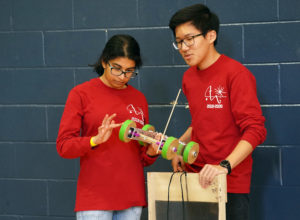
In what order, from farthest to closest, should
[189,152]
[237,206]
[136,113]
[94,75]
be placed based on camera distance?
[94,75], [136,113], [237,206], [189,152]

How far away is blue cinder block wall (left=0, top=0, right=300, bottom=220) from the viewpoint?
2363 mm

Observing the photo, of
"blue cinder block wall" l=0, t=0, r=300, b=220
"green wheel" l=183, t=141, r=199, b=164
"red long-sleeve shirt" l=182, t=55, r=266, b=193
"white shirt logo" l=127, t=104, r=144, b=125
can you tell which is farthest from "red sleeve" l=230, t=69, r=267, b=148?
"blue cinder block wall" l=0, t=0, r=300, b=220

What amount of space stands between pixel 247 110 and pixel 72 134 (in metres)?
0.75

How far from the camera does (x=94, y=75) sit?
8.52ft

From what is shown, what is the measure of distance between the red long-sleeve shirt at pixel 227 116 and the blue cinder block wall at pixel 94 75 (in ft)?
1.88

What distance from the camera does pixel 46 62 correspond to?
264 cm

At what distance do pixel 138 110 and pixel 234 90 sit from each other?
462 mm

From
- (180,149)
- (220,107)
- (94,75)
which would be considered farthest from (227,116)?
(94,75)

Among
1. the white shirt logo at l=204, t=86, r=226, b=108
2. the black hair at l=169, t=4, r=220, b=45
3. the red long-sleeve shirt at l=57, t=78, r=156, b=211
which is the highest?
the black hair at l=169, t=4, r=220, b=45

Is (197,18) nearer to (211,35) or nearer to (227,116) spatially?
(211,35)

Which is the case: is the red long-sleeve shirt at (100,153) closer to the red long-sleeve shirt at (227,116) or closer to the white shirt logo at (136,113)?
the white shirt logo at (136,113)

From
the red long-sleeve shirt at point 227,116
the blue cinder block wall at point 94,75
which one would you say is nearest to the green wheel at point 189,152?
the red long-sleeve shirt at point 227,116

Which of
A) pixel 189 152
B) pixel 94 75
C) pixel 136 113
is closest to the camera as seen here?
pixel 189 152

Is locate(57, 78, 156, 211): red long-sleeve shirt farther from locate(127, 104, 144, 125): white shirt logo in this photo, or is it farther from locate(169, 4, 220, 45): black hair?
locate(169, 4, 220, 45): black hair
